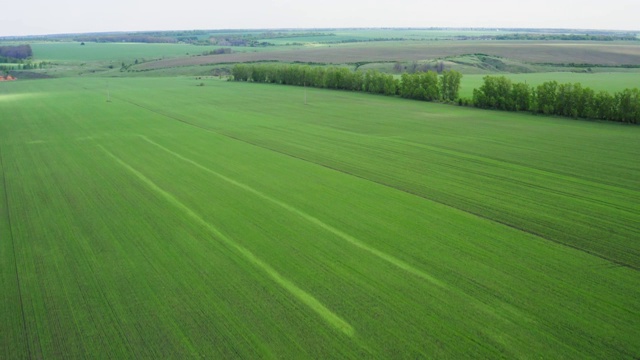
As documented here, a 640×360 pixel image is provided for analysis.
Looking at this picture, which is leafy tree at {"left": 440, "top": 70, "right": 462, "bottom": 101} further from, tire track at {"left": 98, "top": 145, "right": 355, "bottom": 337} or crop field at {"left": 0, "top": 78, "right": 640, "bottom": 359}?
tire track at {"left": 98, "top": 145, "right": 355, "bottom": 337}

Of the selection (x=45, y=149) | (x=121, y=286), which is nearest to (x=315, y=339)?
(x=121, y=286)

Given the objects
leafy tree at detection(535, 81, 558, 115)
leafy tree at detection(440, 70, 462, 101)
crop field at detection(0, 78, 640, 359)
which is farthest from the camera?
leafy tree at detection(440, 70, 462, 101)

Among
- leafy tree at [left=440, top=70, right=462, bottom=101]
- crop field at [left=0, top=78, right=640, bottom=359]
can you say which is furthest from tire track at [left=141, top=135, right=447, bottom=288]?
leafy tree at [left=440, top=70, right=462, bottom=101]

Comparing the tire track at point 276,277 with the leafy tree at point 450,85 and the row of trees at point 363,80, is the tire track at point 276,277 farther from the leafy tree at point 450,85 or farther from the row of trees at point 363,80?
the row of trees at point 363,80

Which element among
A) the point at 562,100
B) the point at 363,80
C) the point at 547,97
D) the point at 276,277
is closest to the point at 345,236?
the point at 276,277

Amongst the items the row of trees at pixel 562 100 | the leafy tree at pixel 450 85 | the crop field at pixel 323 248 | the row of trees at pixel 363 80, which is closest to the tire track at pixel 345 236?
the crop field at pixel 323 248

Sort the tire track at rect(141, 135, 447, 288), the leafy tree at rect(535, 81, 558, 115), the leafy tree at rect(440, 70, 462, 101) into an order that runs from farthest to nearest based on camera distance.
Result: the leafy tree at rect(440, 70, 462, 101), the leafy tree at rect(535, 81, 558, 115), the tire track at rect(141, 135, 447, 288)
